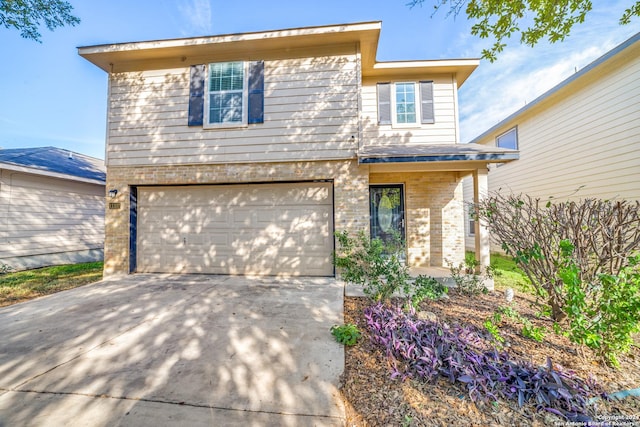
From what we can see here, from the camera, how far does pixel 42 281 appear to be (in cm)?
627

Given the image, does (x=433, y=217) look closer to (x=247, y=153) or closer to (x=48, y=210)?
(x=247, y=153)

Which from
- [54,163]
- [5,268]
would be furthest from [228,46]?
[5,268]

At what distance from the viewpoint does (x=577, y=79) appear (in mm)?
6863

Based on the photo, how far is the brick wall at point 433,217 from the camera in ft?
23.2

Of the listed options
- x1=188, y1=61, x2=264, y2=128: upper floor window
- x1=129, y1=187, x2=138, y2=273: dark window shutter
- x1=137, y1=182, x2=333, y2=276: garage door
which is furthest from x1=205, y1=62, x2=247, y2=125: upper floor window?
x1=129, y1=187, x2=138, y2=273: dark window shutter

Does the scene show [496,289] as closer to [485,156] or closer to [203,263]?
[485,156]

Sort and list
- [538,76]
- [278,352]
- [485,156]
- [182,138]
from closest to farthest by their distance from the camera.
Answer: [278,352] < [485,156] < [182,138] < [538,76]

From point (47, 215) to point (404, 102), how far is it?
1162cm

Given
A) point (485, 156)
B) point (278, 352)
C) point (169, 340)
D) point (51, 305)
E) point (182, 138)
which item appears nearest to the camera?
point (278, 352)

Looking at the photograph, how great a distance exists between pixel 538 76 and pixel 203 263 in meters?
13.3

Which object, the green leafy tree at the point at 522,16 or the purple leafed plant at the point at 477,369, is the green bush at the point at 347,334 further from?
the green leafy tree at the point at 522,16

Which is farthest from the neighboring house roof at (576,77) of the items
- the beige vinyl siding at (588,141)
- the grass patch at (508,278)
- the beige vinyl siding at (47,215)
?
the beige vinyl siding at (47,215)

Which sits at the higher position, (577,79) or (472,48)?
(472,48)

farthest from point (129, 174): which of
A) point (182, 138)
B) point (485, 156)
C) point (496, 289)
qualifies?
point (496, 289)
